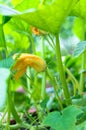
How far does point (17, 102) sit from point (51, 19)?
46 centimetres

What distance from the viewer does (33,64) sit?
502 mm

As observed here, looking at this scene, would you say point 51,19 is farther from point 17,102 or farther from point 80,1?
point 17,102

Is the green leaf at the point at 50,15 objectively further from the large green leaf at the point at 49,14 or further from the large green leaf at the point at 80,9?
the large green leaf at the point at 80,9

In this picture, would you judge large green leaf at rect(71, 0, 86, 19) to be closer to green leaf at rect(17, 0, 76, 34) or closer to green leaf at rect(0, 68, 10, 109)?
Answer: green leaf at rect(17, 0, 76, 34)

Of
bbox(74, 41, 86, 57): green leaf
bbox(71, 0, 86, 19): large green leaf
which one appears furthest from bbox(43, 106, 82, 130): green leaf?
bbox(71, 0, 86, 19): large green leaf

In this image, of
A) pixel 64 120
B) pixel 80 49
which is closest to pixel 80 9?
pixel 80 49

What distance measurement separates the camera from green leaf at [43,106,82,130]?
0.41 meters

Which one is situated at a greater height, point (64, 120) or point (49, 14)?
point (49, 14)

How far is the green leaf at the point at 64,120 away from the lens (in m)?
0.41

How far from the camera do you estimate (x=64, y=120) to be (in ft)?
1.39

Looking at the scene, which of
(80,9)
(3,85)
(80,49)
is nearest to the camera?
(3,85)

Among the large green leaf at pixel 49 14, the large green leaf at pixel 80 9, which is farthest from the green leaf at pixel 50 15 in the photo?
the large green leaf at pixel 80 9

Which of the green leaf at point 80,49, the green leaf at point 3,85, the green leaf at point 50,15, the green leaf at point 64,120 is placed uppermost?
the green leaf at point 50,15

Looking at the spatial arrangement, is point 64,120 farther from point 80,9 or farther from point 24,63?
point 80,9
